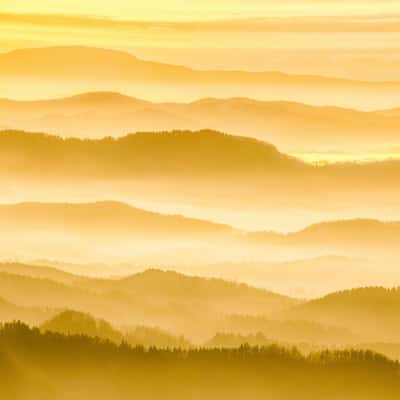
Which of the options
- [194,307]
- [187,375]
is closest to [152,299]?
[194,307]

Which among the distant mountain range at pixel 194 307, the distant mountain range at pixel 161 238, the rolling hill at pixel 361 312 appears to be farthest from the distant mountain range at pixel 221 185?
the rolling hill at pixel 361 312

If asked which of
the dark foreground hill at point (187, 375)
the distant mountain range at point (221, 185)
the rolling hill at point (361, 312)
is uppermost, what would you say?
the distant mountain range at point (221, 185)

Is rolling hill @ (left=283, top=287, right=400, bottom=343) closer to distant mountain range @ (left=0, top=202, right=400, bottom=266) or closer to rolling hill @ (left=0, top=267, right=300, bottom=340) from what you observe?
rolling hill @ (left=0, top=267, right=300, bottom=340)

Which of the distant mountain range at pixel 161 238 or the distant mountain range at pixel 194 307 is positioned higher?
the distant mountain range at pixel 161 238

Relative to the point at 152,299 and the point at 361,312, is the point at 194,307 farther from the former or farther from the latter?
the point at 361,312

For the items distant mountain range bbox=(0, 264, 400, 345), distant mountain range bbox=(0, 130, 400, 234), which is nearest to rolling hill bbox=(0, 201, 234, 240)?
distant mountain range bbox=(0, 130, 400, 234)

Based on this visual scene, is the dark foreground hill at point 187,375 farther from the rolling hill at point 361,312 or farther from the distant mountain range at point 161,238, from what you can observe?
the distant mountain range at point 161,238

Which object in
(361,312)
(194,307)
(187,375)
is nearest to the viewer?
(187,375)

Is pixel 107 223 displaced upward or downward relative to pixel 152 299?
upward
